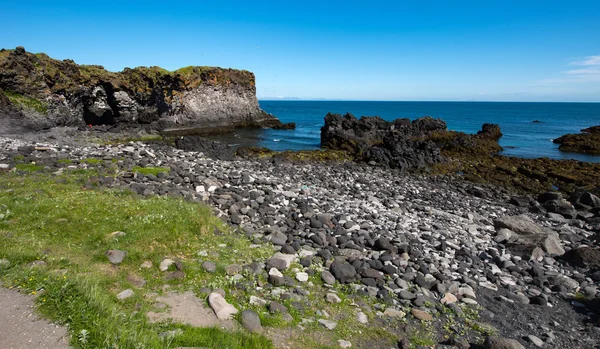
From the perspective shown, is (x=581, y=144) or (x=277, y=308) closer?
(x=277, y=308)

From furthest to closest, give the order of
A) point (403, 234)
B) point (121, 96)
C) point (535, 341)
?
point (121, 96)
point (403, 234)
point (535, 341)

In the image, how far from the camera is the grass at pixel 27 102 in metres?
41.7

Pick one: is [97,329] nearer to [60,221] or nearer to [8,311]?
[8,311]

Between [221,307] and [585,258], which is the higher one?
[221,307]

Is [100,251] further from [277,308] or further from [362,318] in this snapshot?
[362,318]

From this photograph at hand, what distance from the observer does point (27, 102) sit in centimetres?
4309

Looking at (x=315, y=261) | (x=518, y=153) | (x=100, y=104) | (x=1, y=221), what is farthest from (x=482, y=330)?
(x=100, y=104)

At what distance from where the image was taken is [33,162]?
19828 mm

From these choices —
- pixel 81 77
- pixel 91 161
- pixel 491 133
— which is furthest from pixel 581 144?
pixel 81 77

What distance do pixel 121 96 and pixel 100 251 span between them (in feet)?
173

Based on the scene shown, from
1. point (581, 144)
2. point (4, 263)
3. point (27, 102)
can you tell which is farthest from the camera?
point (581, 144)

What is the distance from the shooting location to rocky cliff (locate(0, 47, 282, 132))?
4241 centimetres

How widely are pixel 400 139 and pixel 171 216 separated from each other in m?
31.3

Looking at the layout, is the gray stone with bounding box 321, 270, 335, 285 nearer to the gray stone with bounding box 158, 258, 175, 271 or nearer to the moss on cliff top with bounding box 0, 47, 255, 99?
the gray stone with bounding box 158, 258, 175, 271
